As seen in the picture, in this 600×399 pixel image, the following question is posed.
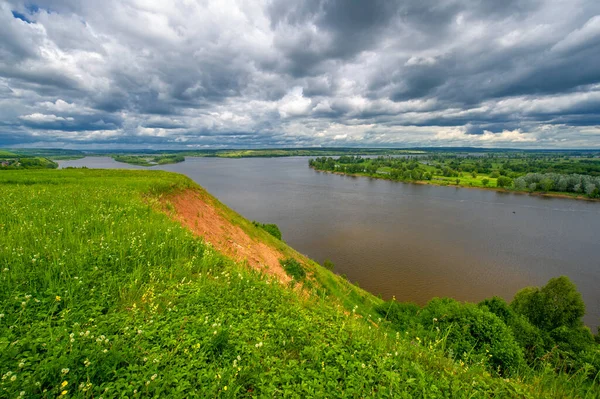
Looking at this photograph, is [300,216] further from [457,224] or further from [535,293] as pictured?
[535,293]

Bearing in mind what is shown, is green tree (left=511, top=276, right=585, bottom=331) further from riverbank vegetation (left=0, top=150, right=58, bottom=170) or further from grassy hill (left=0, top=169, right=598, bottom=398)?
riverbank vegetation (left=0, top=150, right=58, bottom=170)

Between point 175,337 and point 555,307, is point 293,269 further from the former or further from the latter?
point 555,307

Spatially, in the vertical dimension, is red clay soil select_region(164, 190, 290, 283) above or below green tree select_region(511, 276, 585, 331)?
above

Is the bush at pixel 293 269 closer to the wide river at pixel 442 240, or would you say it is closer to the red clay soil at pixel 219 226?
the red clay soil at pixel 219 226

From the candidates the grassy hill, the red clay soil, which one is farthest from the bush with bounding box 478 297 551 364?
the red clay soil

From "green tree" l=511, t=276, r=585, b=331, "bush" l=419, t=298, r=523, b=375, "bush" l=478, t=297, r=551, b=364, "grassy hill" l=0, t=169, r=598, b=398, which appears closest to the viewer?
"grassy hill" l=0, t=169, r=598, b=398

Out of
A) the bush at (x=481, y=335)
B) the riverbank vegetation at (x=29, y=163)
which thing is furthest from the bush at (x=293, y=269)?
the riverbank vegetation at (x=29, y=163)

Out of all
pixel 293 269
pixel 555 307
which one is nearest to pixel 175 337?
pixel 293 269
